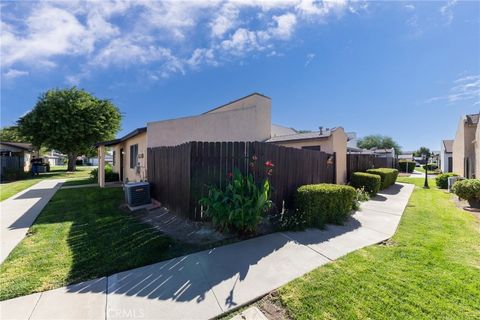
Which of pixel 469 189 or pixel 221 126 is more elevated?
pixel 221 126

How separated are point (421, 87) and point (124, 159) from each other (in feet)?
63.1

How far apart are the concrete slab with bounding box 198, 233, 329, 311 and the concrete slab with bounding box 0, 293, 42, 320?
211cm

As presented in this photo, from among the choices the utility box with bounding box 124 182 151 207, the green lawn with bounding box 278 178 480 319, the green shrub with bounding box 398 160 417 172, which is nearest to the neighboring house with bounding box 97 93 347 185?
the utility box with bounding box 124 182 151 207

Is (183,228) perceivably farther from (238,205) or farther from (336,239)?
(336,239)

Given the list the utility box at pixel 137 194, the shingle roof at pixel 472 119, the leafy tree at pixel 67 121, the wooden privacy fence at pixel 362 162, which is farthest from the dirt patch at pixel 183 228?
the leafy tree at pixel 67 121

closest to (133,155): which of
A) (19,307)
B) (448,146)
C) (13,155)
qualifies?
(19,307)

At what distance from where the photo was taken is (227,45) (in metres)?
9.78

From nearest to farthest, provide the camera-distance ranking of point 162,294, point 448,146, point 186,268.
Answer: point 162,294
point 186,268
point 448,146

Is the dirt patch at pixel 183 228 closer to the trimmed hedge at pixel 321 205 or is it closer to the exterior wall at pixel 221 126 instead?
the trimmed hedge at pixel 321 205

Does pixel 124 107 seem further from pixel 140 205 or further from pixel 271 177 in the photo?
pixel 271 177

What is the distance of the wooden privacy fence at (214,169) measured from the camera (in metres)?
4.95

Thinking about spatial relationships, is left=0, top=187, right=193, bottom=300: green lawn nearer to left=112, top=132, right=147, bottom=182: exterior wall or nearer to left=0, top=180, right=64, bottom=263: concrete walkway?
left=0, top=180, right=64, bottom=263: concrete walkway

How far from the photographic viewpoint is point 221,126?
1214 cm

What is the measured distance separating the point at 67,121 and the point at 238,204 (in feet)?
82.0
